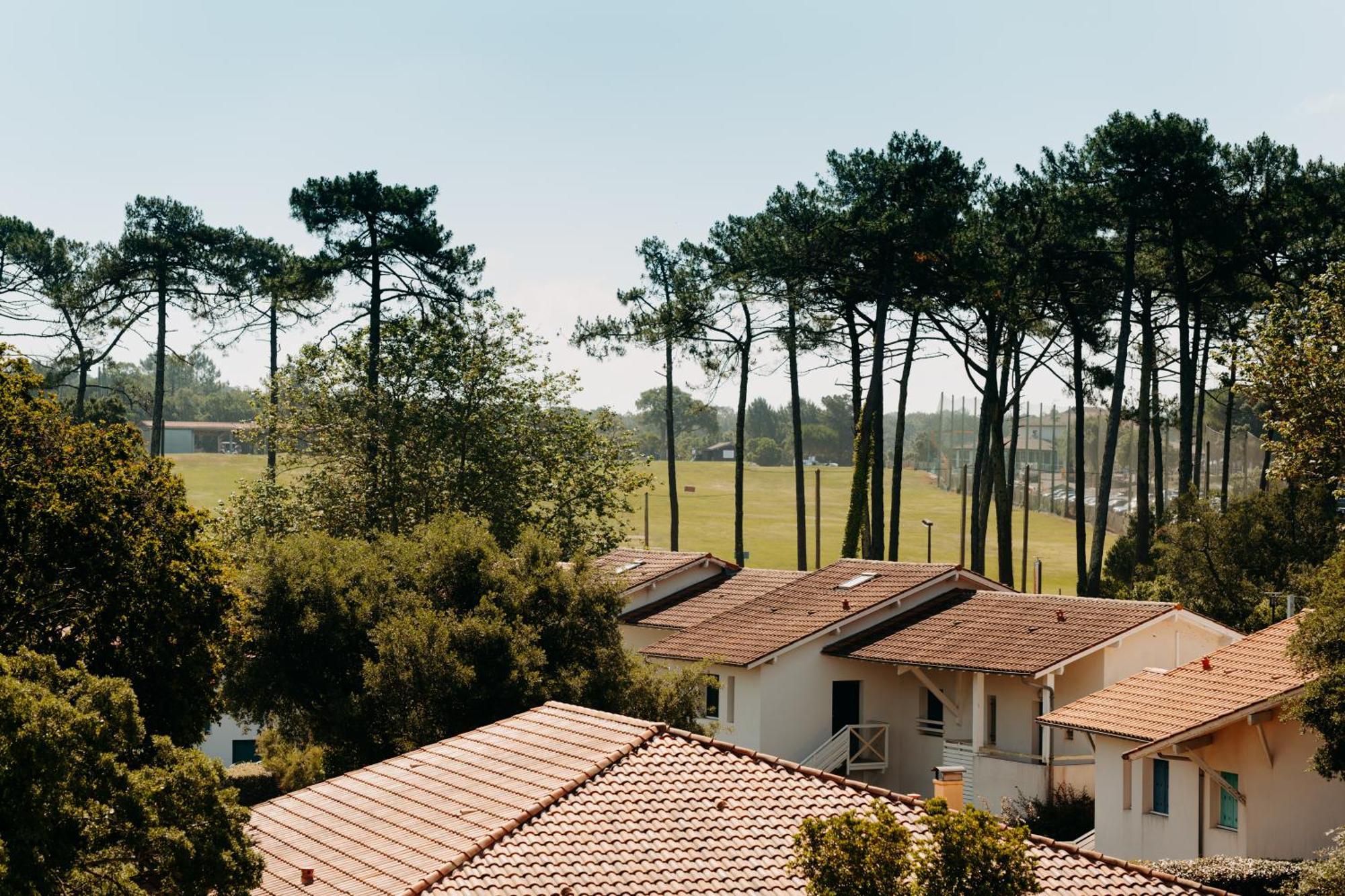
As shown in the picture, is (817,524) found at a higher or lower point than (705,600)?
higher

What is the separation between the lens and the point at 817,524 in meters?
72.7

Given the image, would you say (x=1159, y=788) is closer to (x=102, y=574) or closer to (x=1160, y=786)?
(x=1160, y=786)

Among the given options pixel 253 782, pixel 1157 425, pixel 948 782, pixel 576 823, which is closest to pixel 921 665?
pixel 948 782

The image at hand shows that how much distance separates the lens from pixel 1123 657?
29312 mm

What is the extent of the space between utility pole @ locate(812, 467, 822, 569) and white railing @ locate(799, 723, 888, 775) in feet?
37.9

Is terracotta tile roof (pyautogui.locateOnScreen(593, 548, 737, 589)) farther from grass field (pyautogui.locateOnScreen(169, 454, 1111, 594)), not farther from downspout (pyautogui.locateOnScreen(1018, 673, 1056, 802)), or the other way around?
grass field (pyautogui.locateOnScreen(169, 454, 1111, 594))

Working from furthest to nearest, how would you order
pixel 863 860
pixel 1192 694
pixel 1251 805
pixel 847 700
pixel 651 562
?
pixel 651 562
pixel 847 700
pixel 1192 694
pixel 1251 805
pixel 863 860

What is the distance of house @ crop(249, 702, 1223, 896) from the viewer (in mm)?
13461

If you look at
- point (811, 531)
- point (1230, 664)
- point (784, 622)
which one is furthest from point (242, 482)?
point (811, 531)

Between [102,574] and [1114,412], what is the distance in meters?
41.1

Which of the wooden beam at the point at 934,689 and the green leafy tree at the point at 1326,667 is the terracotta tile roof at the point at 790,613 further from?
the green leafy tree at the point at 1326,667

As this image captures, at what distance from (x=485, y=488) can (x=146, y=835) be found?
35.6m

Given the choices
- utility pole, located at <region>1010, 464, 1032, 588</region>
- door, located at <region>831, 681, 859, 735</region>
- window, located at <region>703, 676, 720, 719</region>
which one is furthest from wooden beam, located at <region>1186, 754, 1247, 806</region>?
utility pole, located at <region>1010, 464, 1032, 588</region>

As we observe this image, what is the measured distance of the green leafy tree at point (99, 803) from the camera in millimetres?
9953
